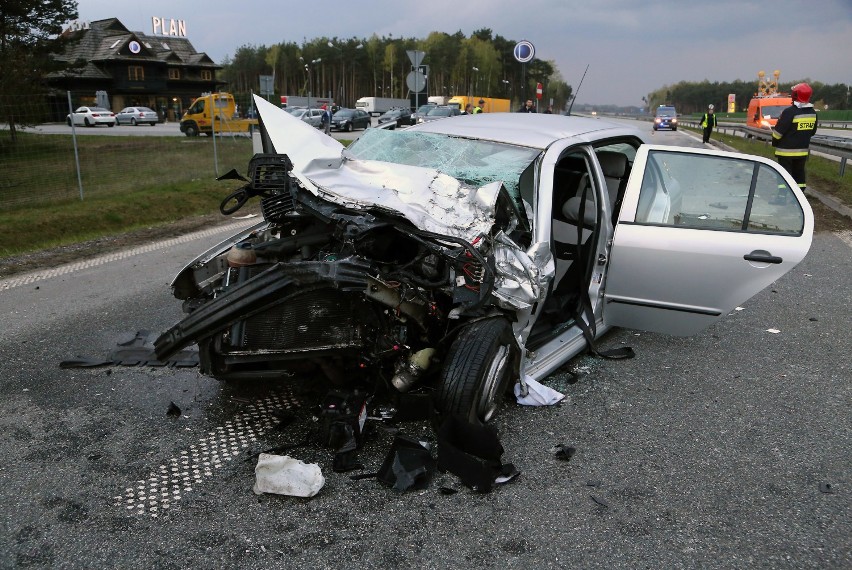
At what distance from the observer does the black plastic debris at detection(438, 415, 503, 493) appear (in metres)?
2.94

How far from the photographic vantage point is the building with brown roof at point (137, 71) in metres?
65.2

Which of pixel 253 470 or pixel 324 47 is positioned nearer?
pixel 253 470

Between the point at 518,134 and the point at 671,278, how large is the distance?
138 cm

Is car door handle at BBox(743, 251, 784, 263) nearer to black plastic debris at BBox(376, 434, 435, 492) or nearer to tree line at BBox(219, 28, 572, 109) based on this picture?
black plastic debris at BBox(376, 434, 435, 492)

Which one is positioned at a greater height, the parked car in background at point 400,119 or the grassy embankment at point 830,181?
the parked car in background at point 400,119

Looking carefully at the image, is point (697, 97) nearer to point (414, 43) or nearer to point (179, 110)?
point (414, 43)

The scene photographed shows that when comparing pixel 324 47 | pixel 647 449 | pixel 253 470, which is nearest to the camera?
pixel 253 470

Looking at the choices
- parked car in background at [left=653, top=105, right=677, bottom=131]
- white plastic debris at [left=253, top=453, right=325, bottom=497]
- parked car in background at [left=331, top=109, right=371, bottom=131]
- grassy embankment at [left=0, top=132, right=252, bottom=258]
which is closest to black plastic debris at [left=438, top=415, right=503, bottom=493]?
white plastic debris at [left=253, top=453, right=325, bottom=497]

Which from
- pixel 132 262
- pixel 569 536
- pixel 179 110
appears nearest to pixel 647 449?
pixel 569 536

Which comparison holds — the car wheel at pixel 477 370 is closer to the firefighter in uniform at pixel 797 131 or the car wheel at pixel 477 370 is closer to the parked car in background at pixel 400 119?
the parked car in background at pixel 400 119

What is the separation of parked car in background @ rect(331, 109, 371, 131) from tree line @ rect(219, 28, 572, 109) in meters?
72.9

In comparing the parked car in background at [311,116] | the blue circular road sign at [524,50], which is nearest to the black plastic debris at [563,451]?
the blue circular road sign at [524,50]

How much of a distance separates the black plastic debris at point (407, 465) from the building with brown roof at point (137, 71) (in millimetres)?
64614

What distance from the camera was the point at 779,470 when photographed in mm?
3145
